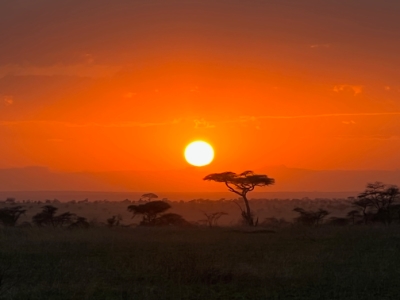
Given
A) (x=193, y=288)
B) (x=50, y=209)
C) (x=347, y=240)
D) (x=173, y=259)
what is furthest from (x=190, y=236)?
(x=50, y=209)

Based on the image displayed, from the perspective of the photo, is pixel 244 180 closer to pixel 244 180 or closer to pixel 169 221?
pixel 244 180

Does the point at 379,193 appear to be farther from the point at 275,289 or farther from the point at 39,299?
the point at 39,299

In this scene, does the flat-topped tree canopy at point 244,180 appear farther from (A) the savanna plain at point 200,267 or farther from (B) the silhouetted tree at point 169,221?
(A) the savanna plain at point 200,267

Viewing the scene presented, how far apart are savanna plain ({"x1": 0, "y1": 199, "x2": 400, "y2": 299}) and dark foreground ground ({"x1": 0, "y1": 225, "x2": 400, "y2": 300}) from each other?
2 cm

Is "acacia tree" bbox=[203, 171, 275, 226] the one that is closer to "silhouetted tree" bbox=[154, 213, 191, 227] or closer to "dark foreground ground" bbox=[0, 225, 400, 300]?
"silhouetted tree" bbox=[154, 213, 191, 227]

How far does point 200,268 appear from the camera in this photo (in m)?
15.2

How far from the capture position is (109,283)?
46.1 ft

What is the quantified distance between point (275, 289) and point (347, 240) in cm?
1185

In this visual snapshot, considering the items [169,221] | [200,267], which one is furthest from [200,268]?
[169,221]

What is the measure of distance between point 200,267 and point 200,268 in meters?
0.18

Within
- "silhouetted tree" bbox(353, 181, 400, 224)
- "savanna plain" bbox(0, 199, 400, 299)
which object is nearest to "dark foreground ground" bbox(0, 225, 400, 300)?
"savanna plain" bbox(0, 199, 400, 299)

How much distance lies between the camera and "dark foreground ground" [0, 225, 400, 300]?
12953 mm

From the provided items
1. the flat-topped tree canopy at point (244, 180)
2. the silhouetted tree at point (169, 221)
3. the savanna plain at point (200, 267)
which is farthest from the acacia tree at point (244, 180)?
the savanna plain at point (200, 267)

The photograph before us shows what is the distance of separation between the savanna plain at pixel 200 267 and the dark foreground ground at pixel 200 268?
0.08 ft
